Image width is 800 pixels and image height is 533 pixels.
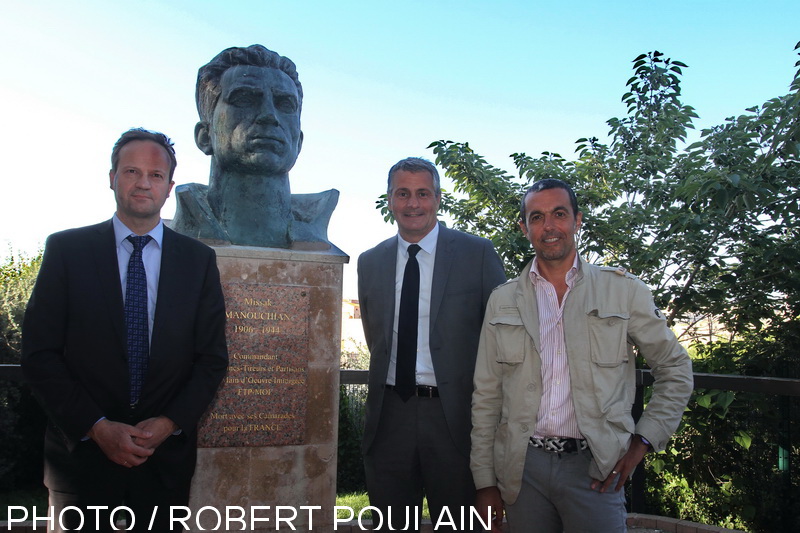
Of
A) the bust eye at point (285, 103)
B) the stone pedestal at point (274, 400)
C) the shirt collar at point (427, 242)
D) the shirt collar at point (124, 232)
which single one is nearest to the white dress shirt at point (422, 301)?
the shirt collar at point (427, 242)

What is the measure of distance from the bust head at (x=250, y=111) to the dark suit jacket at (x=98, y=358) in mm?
1414

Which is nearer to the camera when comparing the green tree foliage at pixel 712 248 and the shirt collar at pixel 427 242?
the shirt collar at pixel 427 242

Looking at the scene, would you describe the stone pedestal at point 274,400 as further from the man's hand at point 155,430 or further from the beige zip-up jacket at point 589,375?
the beige zip-up jacket at point 589,375

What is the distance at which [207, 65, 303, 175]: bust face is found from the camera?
374cm

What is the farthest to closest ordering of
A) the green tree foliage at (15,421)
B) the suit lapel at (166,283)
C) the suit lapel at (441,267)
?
the green tree foliage at (15,421), the suit lapel at (441,267), the suit lapel at (166,283)

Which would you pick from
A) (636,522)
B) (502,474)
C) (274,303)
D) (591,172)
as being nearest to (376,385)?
(502,474)

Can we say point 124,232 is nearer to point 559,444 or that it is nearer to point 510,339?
point 510,339

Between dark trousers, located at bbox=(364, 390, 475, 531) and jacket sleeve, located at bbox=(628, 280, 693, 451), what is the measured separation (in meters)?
0.85

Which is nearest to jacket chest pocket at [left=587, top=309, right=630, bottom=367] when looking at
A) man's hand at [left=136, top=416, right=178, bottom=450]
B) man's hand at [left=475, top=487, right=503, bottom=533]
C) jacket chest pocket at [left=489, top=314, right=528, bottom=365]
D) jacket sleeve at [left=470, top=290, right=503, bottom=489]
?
jacket chest pocket at [left=489, top=314, right=528, bottom=365]

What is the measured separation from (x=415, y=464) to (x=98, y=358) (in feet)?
4.52

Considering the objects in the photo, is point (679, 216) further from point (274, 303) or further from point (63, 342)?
point (63, 342)

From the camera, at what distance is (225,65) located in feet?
12.7

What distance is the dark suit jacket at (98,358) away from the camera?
223 centimetres

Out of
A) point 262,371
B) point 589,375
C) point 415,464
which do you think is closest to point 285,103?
point 262,371
